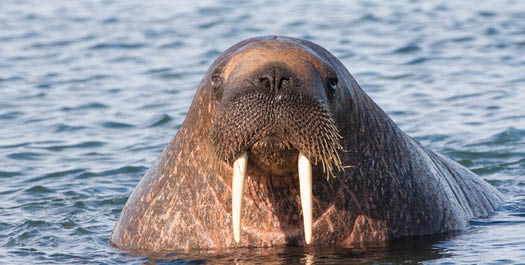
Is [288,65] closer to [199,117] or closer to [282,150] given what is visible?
[282,150]

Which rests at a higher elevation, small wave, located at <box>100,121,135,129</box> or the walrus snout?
small wave, located at <box>100,121,135,129</box>

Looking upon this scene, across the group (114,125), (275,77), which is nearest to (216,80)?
(275,77)

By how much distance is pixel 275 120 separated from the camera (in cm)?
612

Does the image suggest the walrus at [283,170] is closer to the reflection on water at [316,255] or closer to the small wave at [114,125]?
the reflection on water at [316,255]

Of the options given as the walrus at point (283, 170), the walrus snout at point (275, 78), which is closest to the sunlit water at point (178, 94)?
the walrus at point (283, 170)

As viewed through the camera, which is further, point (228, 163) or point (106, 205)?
point (106, 205)

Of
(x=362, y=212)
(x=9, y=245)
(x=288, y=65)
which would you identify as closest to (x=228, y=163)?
(x=288, y=65)

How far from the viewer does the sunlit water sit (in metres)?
8.34

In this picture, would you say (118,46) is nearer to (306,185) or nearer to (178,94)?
(178,94)

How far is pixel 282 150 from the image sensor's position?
6.30 metres

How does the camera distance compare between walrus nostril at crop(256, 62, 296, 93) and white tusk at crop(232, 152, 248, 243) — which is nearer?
walrus nostril at crop(256, 62, 296, 93)

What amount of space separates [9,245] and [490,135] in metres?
7.07

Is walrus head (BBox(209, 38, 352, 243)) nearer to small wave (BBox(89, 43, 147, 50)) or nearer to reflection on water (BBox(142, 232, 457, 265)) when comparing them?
reflection on water (BBox(142, 232, 457, 265))

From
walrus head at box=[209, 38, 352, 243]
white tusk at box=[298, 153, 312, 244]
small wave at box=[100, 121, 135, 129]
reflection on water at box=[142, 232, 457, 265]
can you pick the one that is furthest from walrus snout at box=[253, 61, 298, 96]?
small wave at box=[100, 121, 135, 129]
